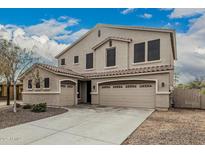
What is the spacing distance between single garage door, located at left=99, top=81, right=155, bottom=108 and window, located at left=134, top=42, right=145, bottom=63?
2.06 meters

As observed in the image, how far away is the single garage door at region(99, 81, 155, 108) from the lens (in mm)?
12891

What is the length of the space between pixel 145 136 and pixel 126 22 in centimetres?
1205

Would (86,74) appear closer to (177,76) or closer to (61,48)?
(61,48)

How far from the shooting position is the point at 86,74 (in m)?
17.2

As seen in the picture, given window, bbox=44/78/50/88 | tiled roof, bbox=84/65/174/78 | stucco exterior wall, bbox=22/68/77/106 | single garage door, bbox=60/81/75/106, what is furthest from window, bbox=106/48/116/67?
window, bbox=44/78/50/88

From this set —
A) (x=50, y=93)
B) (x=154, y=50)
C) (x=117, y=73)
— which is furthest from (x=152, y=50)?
(x=50, y=93)

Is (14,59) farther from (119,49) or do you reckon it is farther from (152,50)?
(152,50)

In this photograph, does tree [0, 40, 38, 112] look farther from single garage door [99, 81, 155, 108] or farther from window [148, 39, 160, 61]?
window [148, 39, 160, 61]

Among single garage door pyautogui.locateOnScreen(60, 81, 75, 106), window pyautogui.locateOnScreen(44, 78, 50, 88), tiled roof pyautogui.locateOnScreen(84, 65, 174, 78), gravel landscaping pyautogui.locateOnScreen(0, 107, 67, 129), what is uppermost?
tiled roof pyautogui.locateOnScreen(84, 65, 174, 78)

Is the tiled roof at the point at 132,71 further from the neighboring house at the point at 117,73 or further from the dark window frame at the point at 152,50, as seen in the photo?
the dark window frame at the point at 152,50

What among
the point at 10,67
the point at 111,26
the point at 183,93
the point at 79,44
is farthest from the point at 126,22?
the point at 10,67

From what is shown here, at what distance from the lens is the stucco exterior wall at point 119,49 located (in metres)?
13.0

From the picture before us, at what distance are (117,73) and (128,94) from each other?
2003 millimetres

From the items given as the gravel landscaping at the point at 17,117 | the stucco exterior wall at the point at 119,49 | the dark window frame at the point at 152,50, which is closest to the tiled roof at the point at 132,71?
the stucco exterior wall at the point at 119,49
